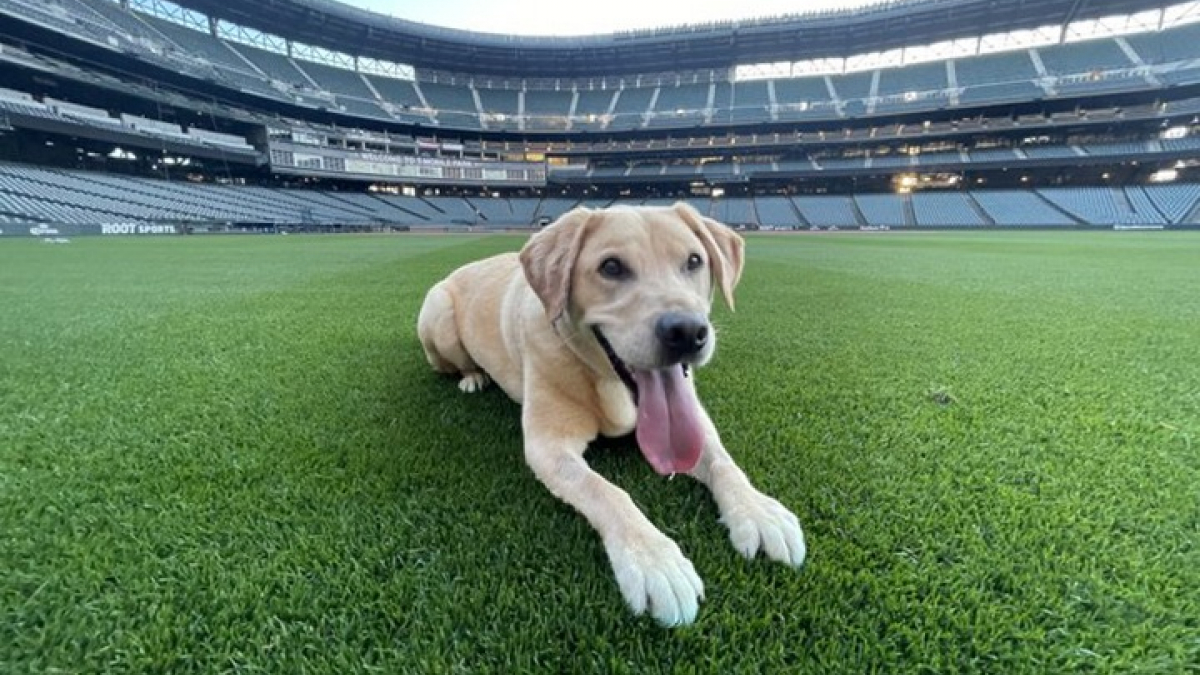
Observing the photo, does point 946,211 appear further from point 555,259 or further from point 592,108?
point 555,259

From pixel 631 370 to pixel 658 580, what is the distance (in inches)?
35.4

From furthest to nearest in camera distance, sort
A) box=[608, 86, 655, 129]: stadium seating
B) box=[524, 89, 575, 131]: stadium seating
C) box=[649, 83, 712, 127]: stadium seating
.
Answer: box=[524, 89, 575, 131]: stadium seating < box=[608, 86, 655, 129]: stadium seating < box=[649, 83, 712, 127]: stadium seating

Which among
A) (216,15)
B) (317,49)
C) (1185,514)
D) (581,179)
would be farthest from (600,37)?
(1185,514)

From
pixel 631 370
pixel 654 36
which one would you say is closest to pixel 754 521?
pixel 631 370

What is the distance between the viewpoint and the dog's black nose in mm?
1737

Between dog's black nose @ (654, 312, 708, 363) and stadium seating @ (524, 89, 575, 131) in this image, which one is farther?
stadium seating @ (524, 89, 575, 131)

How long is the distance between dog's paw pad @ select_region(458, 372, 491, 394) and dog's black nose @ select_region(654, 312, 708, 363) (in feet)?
5.39


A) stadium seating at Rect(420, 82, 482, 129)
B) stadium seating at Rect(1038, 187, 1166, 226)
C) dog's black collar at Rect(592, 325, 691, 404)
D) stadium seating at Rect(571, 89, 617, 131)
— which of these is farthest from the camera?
stadium seating at Rect(571, 89, 617, 131)

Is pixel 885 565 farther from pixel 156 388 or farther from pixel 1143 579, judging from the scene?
pixel 156 388

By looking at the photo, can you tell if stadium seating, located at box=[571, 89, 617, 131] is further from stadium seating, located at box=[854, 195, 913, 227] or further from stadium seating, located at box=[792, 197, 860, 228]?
stadium seating, located at box=[854, 195, 913, 227]

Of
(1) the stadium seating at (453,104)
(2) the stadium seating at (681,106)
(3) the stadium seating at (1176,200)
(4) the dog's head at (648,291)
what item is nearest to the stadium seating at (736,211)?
(2) the stadium seating at (681,106)

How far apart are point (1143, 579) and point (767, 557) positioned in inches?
38.1

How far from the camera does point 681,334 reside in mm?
1738

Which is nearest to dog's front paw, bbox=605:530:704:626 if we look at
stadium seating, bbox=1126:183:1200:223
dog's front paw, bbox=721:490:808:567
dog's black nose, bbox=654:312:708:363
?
dog's front paw, bbox=721:490:808:567
